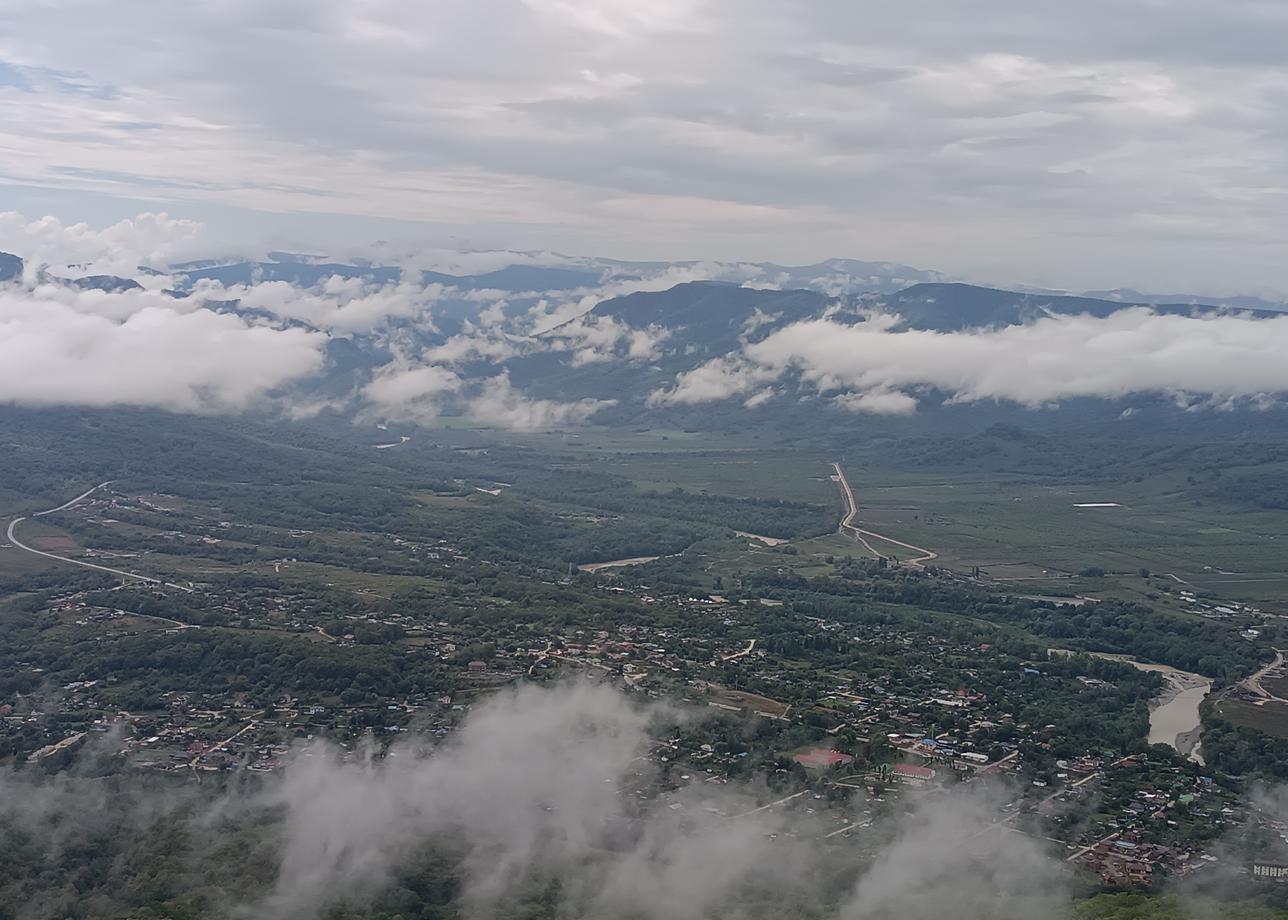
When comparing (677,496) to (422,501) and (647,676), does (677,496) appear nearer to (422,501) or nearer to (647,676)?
(422,501)

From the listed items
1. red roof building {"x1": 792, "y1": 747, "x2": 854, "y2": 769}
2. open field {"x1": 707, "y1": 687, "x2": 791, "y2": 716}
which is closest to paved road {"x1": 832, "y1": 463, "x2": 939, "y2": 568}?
open field {"x1": 707, "y1": 687, "x2": 791, "y2": 716}

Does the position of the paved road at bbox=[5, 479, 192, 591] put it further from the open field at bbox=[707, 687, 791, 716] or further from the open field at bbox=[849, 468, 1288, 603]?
the open field at bbox=[849, 468, 1288, 603]

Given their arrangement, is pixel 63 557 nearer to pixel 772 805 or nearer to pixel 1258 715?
pixel 772 805

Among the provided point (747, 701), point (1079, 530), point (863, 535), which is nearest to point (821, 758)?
point (747, 701)

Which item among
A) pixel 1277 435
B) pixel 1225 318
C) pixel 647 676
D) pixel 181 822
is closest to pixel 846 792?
pixel 647 676

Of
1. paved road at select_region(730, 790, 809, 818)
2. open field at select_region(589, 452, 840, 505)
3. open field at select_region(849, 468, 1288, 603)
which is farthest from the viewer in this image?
open field at select_region(589, 452, 840, 505)

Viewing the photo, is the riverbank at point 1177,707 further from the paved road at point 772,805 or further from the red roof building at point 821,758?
the paved road at point 772,805

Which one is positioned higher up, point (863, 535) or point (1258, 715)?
point (1258, 715)

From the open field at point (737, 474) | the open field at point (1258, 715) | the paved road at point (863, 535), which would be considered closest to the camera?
the open field at point (1258, 715)

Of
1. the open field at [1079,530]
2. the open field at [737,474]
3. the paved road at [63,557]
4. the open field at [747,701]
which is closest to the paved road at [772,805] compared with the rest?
the open field at [747,701]

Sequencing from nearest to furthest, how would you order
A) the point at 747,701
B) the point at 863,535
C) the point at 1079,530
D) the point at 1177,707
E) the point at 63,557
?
the point at 747,701 → the point at 1177,707 → the point at 63,557 → the point at 863,535 → the point at 1079,530

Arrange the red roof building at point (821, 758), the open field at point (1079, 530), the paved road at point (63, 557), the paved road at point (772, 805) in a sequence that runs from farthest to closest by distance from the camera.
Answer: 1. the open field at point (1079, 530)
2. the paved road at point (63, 557)
3. the red roof building at point (821, 758)
4. the paved road at point (772, 805)
